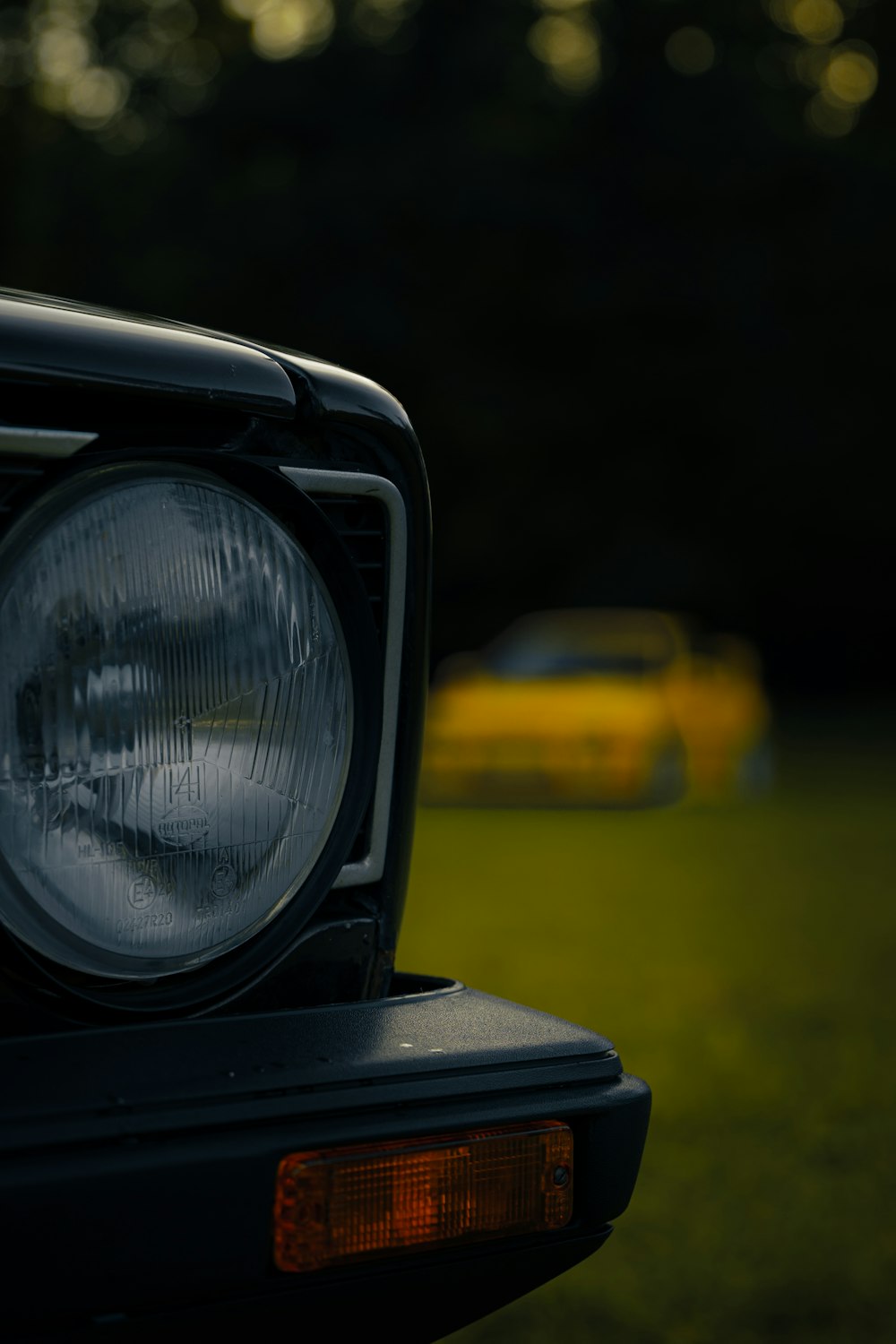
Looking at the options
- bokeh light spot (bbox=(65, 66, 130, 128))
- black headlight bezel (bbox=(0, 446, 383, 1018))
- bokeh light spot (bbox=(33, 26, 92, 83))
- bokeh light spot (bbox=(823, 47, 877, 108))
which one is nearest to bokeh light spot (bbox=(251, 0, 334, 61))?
bokeh light spot (bbox=(65, 66, 130, 128))

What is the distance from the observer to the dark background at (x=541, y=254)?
68.0ft

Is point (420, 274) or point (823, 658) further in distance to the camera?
point (823, 658)

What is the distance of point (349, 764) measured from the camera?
1383 mm

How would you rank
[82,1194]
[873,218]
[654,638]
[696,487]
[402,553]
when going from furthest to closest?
[696,487] < [873,218] < [654,638] < [402,553] < [82,1194]

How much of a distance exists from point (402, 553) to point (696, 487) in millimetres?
21986

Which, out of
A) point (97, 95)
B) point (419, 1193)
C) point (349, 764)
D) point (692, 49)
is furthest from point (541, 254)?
point (419, 1193)

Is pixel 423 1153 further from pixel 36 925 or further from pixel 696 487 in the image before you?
pixel 696 487

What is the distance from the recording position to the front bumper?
3.41 ft

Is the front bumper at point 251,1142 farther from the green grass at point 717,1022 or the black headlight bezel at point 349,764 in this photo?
the green grass at point 717,1022

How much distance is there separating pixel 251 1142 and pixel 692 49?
23472 millimetres

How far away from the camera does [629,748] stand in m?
10.9

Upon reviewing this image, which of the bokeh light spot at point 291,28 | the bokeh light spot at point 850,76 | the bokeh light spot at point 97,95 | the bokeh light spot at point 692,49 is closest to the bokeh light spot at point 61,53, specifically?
the bokeh light spot at point 97,95

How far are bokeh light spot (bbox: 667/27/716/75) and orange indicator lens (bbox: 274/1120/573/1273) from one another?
22.7 meters

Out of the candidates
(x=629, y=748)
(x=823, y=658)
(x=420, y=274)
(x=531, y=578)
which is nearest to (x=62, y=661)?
(x=629, y=748)
